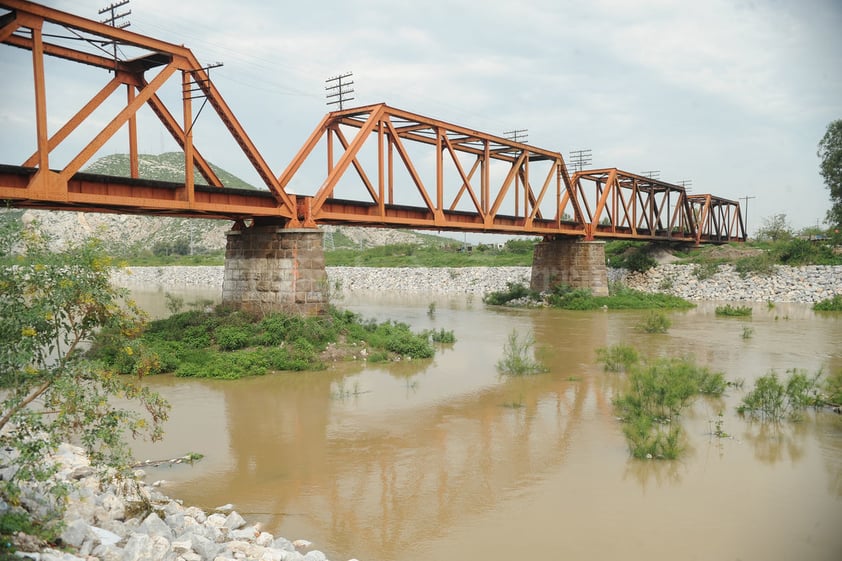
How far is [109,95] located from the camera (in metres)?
18.2

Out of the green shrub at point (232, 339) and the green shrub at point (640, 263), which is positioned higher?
the green shrub at point (640, 263)

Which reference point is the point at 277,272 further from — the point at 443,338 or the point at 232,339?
the point at 443,338

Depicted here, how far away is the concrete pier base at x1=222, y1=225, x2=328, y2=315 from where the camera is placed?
21.3m

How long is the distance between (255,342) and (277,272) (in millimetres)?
2902

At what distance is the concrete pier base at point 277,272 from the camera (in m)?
21.3

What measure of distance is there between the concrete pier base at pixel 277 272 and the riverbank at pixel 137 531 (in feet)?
43.0

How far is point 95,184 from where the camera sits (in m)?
16.5

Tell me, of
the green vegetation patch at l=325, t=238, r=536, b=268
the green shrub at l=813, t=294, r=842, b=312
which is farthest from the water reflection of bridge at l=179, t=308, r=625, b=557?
the green vegetation patch at l=325, t=238, r=536, b=268

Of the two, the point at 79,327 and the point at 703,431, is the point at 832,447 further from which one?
the point at 79,327

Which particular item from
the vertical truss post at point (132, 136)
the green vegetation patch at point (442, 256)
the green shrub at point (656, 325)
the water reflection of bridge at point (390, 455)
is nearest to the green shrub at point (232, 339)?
Result: the water reflection of bridge at point (390, 455)

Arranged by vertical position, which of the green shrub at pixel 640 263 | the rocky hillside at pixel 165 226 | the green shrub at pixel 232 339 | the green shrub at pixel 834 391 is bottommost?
the green shrub at pixel 834 391

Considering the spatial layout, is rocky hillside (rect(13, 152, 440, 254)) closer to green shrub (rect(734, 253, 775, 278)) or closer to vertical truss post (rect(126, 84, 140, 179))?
green shrub (rect(734, 253, 775, 278))

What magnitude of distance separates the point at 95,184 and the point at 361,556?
1340cm

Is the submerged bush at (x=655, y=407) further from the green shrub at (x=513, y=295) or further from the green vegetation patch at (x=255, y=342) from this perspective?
the green shrub at (x=513, y=295)
